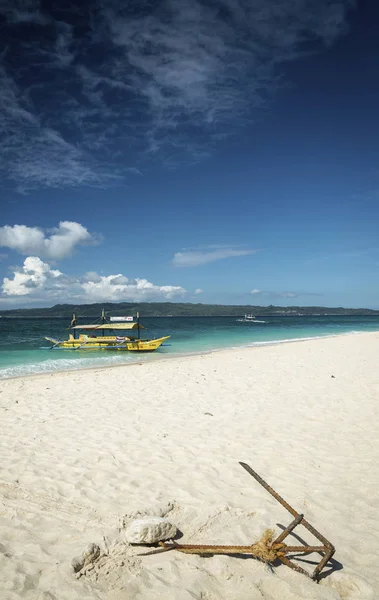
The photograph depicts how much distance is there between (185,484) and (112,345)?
2794cm

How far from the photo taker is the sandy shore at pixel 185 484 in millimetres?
3398

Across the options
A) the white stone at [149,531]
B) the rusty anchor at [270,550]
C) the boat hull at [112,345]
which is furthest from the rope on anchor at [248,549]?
the boat hull at [112,345]

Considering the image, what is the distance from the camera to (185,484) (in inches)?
213

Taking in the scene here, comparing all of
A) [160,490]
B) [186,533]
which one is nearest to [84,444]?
[160,490]

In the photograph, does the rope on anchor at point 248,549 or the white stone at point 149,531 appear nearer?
the rope on anchor at point 248,549

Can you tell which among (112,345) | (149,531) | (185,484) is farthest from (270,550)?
(112,345)

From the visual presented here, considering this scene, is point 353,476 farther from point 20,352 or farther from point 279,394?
point 20,352

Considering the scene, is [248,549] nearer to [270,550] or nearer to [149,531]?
[270,550]

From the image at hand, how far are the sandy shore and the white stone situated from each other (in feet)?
0.54

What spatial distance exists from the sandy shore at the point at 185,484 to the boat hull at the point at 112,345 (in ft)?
62.8

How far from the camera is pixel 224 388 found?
12.1 m

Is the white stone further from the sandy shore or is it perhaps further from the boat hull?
the boat hull

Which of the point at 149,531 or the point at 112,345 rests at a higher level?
the point at 149,531

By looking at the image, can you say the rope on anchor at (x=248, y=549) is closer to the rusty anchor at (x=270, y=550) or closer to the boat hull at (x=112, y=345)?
the rusty anchor at (x=270, y=550)
